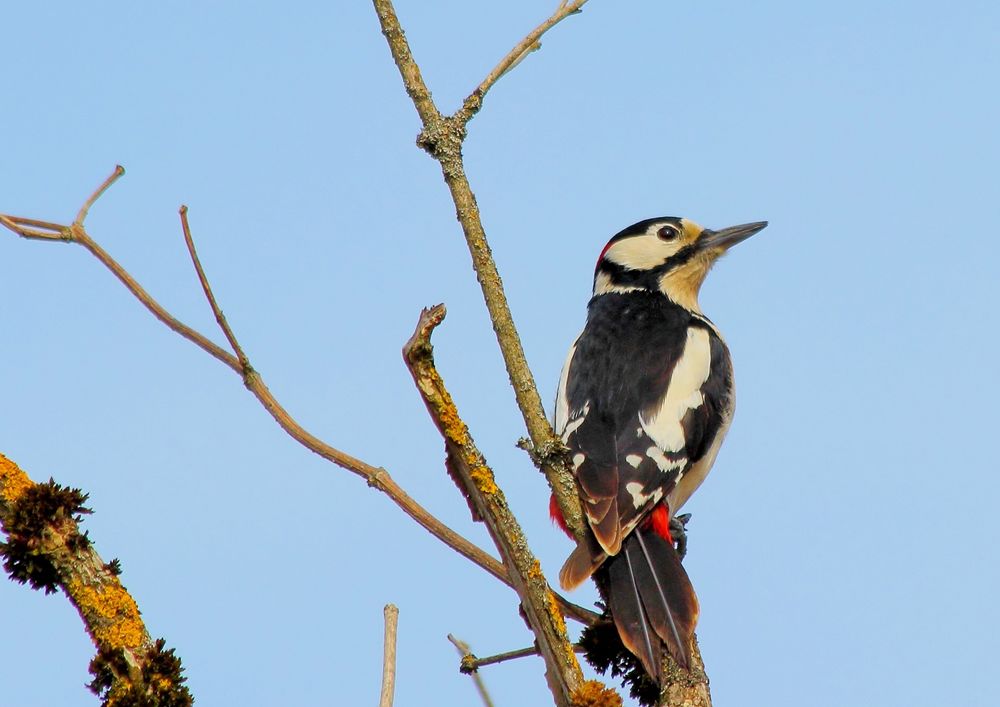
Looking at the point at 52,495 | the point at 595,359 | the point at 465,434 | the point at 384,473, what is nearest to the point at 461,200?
the point at 465,434

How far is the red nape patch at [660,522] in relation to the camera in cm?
407

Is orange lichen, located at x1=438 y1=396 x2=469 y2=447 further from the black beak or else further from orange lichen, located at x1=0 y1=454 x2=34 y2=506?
the black beak

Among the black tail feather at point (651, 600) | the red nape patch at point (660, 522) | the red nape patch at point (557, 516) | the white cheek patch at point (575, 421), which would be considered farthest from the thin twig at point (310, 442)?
the white cheek patch at point (575, 421)

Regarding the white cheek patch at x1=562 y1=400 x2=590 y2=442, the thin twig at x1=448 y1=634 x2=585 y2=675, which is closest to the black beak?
the white cheek patch at x1=562 y1=400 x2=590 y2=442

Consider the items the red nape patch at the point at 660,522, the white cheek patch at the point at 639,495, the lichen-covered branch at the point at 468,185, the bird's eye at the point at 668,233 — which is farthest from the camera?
the bird's eye at the point at 668,233

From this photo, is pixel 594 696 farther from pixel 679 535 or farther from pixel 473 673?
pixel 679 535

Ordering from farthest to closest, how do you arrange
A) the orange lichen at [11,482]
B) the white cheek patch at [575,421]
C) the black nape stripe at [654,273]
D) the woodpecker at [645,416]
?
the black nape stripe at [654,273], the white cheek patch at [575,421], the woodpecker at [645,416], the orange lichen at [11,482]

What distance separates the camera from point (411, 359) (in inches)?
92.0

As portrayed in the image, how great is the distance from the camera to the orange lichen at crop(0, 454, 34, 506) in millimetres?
2451

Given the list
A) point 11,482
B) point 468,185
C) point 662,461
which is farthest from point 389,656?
point 662,461

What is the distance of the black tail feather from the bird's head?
7.04 ft

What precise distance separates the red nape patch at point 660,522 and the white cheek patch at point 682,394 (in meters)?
0.29

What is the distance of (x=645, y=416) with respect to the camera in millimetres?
4551

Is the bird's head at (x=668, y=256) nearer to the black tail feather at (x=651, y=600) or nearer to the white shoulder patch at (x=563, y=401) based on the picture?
the white shoulder patch at (x=563, y=401)
